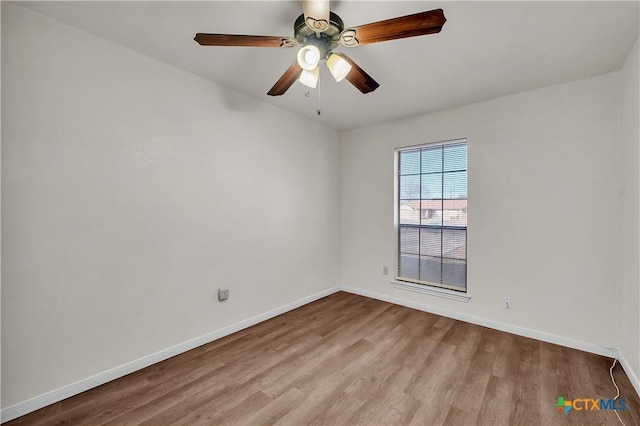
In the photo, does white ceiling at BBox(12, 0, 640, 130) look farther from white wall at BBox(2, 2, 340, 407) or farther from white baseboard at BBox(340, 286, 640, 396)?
white baseboard at BBox(340, 286, 640, 396)

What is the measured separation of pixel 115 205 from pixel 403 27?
7.61ft

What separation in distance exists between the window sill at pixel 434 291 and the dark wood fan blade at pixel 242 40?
315 centimetres

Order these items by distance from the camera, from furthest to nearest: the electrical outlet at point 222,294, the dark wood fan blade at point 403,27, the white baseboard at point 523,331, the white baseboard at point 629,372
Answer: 1. the electrical outlet at point 222,294
2. the white baseboard at point 523,331
3. the white baseboard at point 629,372
4. the dark wood fan blade at point 403,27

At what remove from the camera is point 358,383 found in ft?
6.77

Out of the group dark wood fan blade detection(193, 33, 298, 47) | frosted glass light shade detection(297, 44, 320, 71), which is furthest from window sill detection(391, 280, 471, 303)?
dark wood fan blade detection(193, 33, 298, 47)

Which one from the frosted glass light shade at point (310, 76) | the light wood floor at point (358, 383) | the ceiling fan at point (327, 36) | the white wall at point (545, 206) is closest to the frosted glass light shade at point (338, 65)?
the ceiling fan at point (327, 36)

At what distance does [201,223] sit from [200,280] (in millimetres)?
550

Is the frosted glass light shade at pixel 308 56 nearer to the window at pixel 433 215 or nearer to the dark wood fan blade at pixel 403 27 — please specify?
the dark wood fan blade at pixel 403 27

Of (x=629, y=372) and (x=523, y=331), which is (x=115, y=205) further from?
(x=629, y=372)

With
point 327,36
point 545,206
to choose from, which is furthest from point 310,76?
point 545,206

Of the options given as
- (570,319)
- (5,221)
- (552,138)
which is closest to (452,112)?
(552,138)

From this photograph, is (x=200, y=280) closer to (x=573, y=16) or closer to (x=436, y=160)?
(x=436, y=160)

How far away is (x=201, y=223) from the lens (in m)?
2.63

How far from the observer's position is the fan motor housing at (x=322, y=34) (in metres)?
1.65
